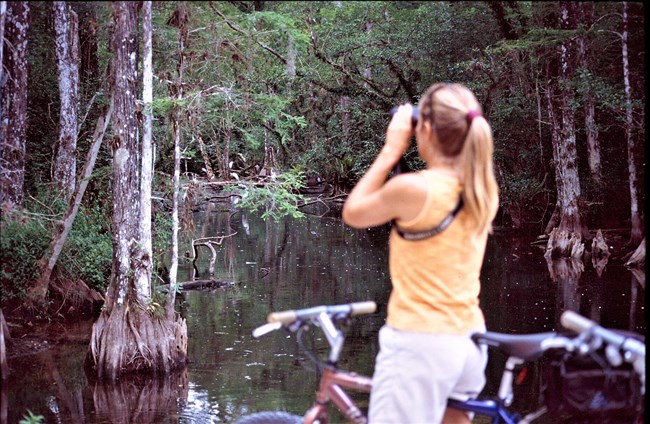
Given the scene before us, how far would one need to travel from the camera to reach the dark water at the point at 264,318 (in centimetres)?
823

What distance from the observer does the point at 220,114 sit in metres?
9.59

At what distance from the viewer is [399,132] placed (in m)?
2.92

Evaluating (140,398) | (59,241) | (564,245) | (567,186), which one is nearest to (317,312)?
(140,398)

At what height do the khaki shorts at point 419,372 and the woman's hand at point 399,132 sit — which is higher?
the woman's hand at point 399,132

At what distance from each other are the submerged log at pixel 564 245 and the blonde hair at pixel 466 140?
1601 centimetres

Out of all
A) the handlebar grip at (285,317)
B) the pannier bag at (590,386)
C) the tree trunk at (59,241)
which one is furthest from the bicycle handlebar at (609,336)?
the tree trunk at (59,241)

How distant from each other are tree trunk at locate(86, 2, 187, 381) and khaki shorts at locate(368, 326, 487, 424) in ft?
20.9

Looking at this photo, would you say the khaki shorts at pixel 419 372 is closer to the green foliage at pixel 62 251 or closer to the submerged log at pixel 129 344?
the green foliage at pixel 62 251

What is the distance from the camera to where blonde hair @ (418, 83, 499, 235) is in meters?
2.79

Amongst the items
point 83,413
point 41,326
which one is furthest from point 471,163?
point 41,326

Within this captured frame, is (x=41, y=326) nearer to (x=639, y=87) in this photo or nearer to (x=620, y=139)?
(x=639, y=87)

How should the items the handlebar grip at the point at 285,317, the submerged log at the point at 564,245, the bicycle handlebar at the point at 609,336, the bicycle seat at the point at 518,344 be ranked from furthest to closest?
1. the submerged log at the point at 564,245
2. the handlebar grip at the point at 285,317
3. the bicycle seat at the point at 518,344
4. the bicycle handlebar at the point at 609,336

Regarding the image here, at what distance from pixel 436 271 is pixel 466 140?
1.48 feet

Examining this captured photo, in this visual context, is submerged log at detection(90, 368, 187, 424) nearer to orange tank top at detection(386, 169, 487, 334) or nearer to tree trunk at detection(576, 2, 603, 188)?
orange tank top at detection(386, 169, 487, 334)
